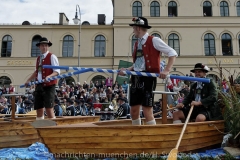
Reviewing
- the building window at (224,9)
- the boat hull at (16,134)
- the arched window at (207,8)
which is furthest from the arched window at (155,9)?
the boat hull at (16,134)

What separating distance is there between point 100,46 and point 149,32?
5739 millimetres

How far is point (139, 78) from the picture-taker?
420 centimetres

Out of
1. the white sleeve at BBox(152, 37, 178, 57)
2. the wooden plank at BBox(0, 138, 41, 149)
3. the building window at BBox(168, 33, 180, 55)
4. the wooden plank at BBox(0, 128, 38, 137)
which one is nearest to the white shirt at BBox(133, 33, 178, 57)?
the white sleeve at BBox(152, 37, 178, 57)

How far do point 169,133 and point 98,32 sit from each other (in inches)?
991

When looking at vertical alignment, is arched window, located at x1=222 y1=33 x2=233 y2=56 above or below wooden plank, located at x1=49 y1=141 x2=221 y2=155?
above

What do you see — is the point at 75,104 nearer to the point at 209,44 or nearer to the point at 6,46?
the point at 6,46

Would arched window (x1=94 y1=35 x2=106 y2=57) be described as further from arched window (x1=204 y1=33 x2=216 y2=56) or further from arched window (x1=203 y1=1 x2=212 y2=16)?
arched window (x1=203 y1=1 x2=212 y2=16)

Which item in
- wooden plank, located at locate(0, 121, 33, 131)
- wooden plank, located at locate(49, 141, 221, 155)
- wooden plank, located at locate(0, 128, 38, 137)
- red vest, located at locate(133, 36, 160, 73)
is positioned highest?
red vest, located at locate(133, 36, 160, 73)

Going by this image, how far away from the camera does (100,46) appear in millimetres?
28250

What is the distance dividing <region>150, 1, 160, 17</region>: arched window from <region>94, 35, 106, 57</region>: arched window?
6.34m

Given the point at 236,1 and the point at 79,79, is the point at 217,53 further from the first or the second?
the point at 79,79

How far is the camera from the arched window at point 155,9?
2842cm

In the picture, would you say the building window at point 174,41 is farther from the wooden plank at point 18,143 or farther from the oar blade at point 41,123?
the oar blade at point 41,123

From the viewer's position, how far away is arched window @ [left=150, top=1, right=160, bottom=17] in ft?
93.3
